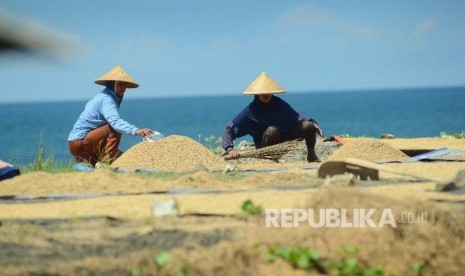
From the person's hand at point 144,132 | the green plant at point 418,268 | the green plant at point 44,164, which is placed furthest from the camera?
the green plant at point 44,164

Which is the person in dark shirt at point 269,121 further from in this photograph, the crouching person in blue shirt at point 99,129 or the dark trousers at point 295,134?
the crouching person in blue shirt at point 99,129

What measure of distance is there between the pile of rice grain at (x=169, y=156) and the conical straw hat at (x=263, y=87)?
86 cm

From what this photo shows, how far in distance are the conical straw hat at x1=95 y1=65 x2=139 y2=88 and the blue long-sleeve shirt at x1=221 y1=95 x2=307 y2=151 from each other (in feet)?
4.07

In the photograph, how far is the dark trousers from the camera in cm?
957

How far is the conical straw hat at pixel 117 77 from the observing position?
9.30 metres

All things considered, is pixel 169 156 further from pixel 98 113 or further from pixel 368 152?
pixel 368 152

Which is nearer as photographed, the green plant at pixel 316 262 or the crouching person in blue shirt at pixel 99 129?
the green plant at pixel 316 262

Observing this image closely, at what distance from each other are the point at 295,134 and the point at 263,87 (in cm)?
65

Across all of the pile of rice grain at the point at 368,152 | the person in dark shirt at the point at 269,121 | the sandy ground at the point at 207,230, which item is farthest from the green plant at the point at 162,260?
the pile of rice grain at the point at 368,152

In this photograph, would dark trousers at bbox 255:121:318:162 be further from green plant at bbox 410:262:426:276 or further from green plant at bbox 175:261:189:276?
green plant at bbox 175:261:189:276

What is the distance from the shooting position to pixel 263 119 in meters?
9.69

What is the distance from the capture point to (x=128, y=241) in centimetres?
477

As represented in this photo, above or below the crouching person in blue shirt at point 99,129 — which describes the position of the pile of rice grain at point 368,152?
below

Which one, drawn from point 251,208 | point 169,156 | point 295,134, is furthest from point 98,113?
point 251,208
